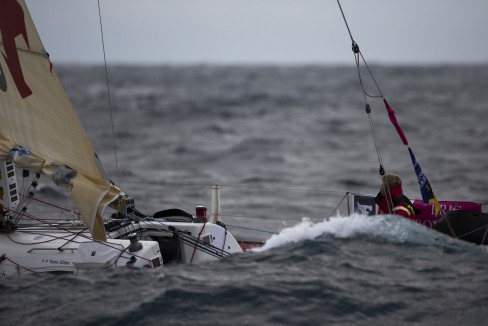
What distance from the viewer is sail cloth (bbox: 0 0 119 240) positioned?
8711 millimetres

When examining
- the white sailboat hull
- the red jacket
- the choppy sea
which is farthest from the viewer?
the red jacket

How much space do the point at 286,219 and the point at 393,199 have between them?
6.22m

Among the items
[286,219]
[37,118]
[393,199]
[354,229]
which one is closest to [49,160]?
[37,118]

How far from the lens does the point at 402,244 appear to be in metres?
9.57

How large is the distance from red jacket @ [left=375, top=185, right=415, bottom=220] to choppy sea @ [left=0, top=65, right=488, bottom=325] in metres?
0.16

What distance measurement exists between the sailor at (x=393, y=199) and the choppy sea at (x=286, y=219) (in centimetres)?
18

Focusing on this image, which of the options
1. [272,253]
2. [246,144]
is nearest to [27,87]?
[272,253]

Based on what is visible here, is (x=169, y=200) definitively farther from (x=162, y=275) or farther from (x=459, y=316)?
(x=459, y=316)

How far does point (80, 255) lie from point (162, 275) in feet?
3.26

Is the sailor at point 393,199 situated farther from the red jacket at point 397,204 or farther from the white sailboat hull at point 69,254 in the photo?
the white sailboat hull at point 69,254

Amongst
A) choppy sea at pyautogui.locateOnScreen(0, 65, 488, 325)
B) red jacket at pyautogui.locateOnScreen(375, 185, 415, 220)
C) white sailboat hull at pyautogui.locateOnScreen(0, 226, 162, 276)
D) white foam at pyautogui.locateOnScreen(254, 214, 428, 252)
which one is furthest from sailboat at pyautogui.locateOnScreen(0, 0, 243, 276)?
red jacket at pyautogui.locateOnScreen(375, 185, 415, 220)

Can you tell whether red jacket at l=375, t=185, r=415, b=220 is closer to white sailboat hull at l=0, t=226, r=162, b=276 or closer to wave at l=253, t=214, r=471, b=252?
wave at l=253, t=214, r=471, b=252

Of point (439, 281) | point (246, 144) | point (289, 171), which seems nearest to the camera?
point (439, 281)

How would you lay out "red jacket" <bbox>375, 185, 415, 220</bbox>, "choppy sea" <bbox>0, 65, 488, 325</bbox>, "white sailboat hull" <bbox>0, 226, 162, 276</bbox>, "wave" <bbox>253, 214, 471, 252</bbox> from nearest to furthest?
"choppy sea" <bbox>0, 65, 488, 325</bbox>
"white sailboat hull" <bbox>0, 226, 162, 276</bbox>
"wave" <bbox>253, 214, 471, 252</bbox>
"red jacket" <bbox>375, 185, 415, 220</bbox>
